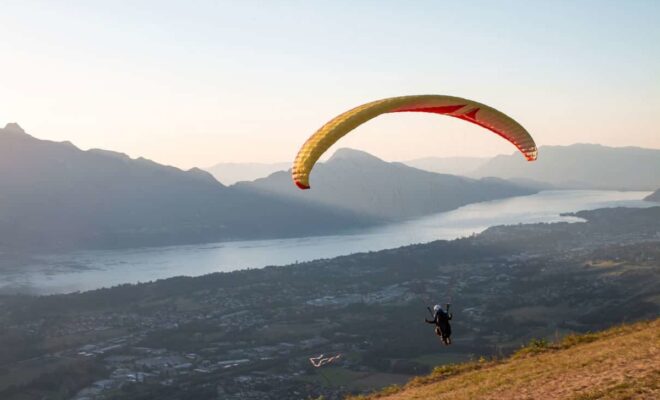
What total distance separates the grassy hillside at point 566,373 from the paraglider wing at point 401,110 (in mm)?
6531

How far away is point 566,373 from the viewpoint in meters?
15.0

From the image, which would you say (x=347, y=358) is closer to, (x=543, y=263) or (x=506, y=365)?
(x=506, y=365)

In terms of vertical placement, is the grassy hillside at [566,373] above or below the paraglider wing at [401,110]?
below

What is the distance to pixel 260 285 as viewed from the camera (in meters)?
159

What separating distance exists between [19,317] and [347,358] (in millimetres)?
88120

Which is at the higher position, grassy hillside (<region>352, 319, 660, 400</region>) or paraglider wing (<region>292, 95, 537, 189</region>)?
paraglider wing (<region>292, 95, 537, 189</region>)

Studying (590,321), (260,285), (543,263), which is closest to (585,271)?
(543,263)

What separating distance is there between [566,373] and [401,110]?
9.20m

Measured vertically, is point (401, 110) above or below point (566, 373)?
above

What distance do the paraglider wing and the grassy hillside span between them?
21.4ft

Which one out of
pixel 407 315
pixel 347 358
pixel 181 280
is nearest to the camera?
pixel 347 358

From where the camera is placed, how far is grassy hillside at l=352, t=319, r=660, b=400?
41.3 ft

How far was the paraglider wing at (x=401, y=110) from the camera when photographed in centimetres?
1716

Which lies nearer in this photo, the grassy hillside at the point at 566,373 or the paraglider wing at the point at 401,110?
the grassy hillside at the point at 566,373
